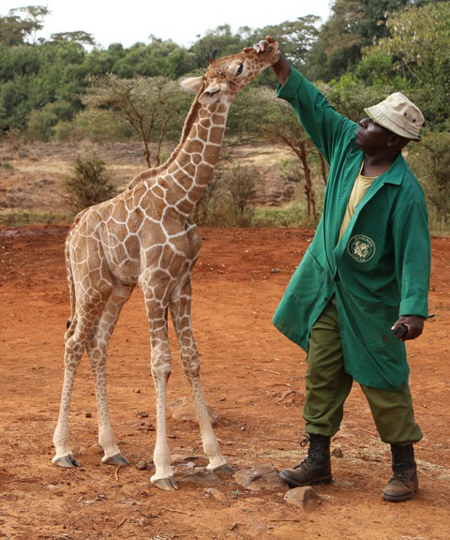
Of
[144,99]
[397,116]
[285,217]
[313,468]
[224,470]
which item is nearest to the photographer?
[397,116]

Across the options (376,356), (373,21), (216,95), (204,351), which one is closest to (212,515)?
(376,356)

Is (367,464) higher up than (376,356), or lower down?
lower down

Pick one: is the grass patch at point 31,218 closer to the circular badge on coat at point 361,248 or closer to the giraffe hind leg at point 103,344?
the giraffe hind leg at point 103,344

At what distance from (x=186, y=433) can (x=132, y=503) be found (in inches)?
52.4

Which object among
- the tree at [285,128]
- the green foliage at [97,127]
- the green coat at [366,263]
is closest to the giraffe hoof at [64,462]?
the green coat at [366,263]

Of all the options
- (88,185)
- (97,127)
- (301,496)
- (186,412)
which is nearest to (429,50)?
(97,127)

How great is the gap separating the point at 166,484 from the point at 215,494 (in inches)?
10.8

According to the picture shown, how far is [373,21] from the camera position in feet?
115

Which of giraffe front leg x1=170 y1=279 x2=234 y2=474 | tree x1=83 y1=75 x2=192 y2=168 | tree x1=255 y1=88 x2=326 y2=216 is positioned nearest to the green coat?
giraffe front leg x1=170 y1=279 x2=234 y2=474

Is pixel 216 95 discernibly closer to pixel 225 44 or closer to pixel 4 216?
pixel 4 216

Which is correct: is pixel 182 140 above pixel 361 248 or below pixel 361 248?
above

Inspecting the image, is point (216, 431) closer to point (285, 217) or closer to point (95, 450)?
point (95, 450)

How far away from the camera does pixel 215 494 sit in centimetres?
399

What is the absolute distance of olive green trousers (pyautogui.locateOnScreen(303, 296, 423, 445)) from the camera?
13.1 ft
